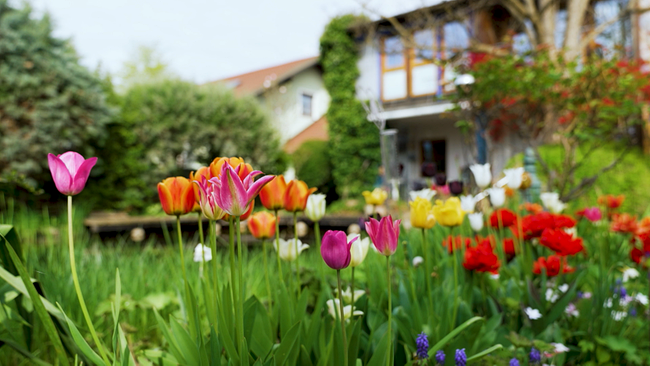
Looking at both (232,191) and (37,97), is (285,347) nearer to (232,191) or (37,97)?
(232,191)

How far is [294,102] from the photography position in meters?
13.8

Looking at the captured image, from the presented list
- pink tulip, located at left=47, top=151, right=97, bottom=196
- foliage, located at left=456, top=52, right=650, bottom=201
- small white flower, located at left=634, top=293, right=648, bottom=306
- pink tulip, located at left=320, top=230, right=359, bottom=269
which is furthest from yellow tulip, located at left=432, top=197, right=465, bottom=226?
foliage, located at left=456, top=52, right=650, bottom=201

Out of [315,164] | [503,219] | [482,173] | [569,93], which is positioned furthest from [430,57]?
[482,173]

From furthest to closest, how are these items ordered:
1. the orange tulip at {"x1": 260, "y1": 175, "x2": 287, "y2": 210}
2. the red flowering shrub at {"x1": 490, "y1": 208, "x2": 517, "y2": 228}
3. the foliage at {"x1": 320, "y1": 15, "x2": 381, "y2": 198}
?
the foliage at {"x1": 320, "y1": 15, "x2": 381, "y2": 198} → the red flowering shrub at {"x1": 490, "y1": 208, "x2": 517, "y2": 228} → the orange tulip at {"x1": 260, "y1": 175, "x2": 287, "y2": 210}

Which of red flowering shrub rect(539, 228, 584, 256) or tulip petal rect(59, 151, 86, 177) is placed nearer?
tulip petal rect(59, 151, 86, 177)

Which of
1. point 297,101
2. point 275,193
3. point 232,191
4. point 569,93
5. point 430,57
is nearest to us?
point 232,191

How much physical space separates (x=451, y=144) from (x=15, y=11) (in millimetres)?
10371

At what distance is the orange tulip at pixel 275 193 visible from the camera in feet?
3.63

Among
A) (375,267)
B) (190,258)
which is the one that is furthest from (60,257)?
(375,267)

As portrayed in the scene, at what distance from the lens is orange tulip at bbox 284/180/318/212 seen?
3.65 feet

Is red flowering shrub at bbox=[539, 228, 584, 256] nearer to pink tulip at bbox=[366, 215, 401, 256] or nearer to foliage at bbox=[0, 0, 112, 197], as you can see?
pink tulip at bbox=[366, 215, 401, 256]

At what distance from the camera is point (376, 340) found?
1228 mm

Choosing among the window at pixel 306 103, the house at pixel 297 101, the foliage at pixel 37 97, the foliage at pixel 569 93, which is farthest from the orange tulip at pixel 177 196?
the window at pixel 306 103

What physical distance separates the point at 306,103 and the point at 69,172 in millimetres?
14437
